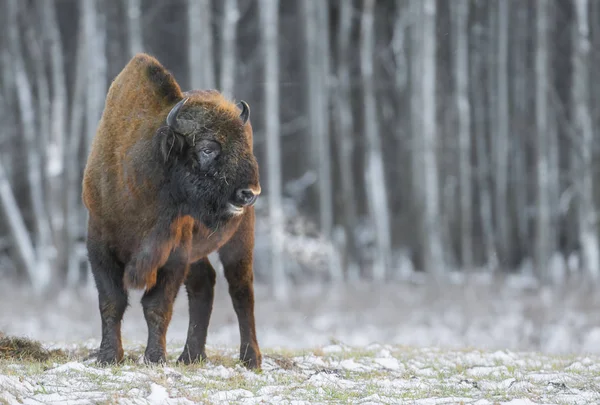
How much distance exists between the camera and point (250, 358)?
747 centimetres

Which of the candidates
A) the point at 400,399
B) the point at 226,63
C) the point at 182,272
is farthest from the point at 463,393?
the point at 226,63

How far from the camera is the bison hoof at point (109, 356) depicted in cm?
682

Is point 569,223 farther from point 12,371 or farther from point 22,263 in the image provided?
point 12,371

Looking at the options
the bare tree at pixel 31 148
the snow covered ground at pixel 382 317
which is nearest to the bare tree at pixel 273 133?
the snow covered ground at pixel 382 317

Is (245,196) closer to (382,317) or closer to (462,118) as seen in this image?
(382,317)

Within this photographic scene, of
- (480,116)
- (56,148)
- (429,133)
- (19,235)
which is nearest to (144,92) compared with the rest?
(56,148)

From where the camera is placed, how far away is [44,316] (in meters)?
13.9

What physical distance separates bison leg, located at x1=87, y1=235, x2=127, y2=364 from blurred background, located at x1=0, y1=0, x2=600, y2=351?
206 inches

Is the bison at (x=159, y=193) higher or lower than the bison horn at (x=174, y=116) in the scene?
lower

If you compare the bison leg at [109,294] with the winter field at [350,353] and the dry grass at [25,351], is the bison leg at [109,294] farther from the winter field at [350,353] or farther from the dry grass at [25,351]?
the dry grass at [25,351]

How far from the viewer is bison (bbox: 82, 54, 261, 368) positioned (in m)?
6.64

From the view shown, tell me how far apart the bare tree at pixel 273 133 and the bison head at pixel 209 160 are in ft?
30.2

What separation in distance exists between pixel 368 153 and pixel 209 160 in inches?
519

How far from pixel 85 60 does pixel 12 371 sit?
1237 cm
